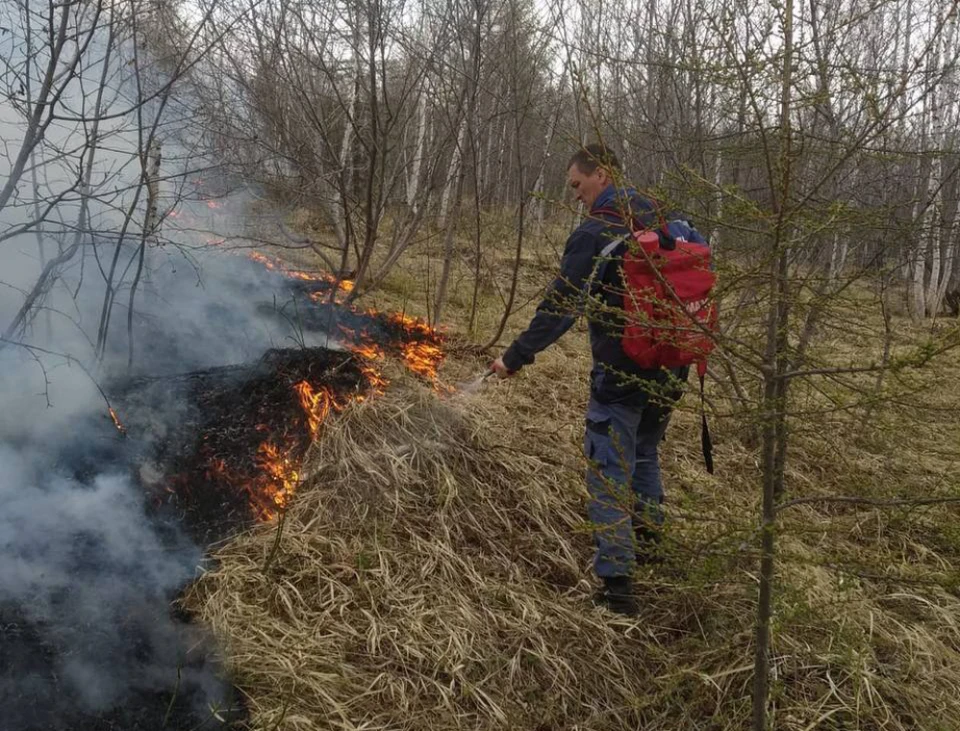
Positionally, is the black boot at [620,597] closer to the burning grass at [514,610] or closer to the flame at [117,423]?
the burning grass at [514,610]

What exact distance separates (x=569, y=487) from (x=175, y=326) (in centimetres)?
311

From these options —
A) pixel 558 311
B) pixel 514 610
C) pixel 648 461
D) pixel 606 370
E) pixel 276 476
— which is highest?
pixel 558 311

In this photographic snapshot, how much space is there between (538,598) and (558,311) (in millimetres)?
1361

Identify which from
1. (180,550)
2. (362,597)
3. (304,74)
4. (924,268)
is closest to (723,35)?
(362,597)

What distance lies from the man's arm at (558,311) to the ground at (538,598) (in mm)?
689

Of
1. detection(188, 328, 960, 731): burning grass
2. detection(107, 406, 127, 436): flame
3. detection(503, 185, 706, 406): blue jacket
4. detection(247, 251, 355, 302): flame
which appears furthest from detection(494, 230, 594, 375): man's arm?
detection(247, 251, 355, 302): flame

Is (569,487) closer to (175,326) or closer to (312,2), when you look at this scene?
(175,326)

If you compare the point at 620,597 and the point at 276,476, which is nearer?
the point at 620,597

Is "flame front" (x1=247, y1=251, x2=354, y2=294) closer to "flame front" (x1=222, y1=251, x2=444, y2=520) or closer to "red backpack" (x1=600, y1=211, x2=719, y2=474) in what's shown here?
"flame front" (x1=222, y1=251, x2=444, y2=520)

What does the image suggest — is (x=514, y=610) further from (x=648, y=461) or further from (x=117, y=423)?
(x=117, y=423)

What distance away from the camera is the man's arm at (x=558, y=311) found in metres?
2.97

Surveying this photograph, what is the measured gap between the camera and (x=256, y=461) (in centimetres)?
379

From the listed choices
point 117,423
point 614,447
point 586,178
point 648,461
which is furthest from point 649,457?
point 117,423

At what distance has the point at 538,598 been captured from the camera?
3.28m
